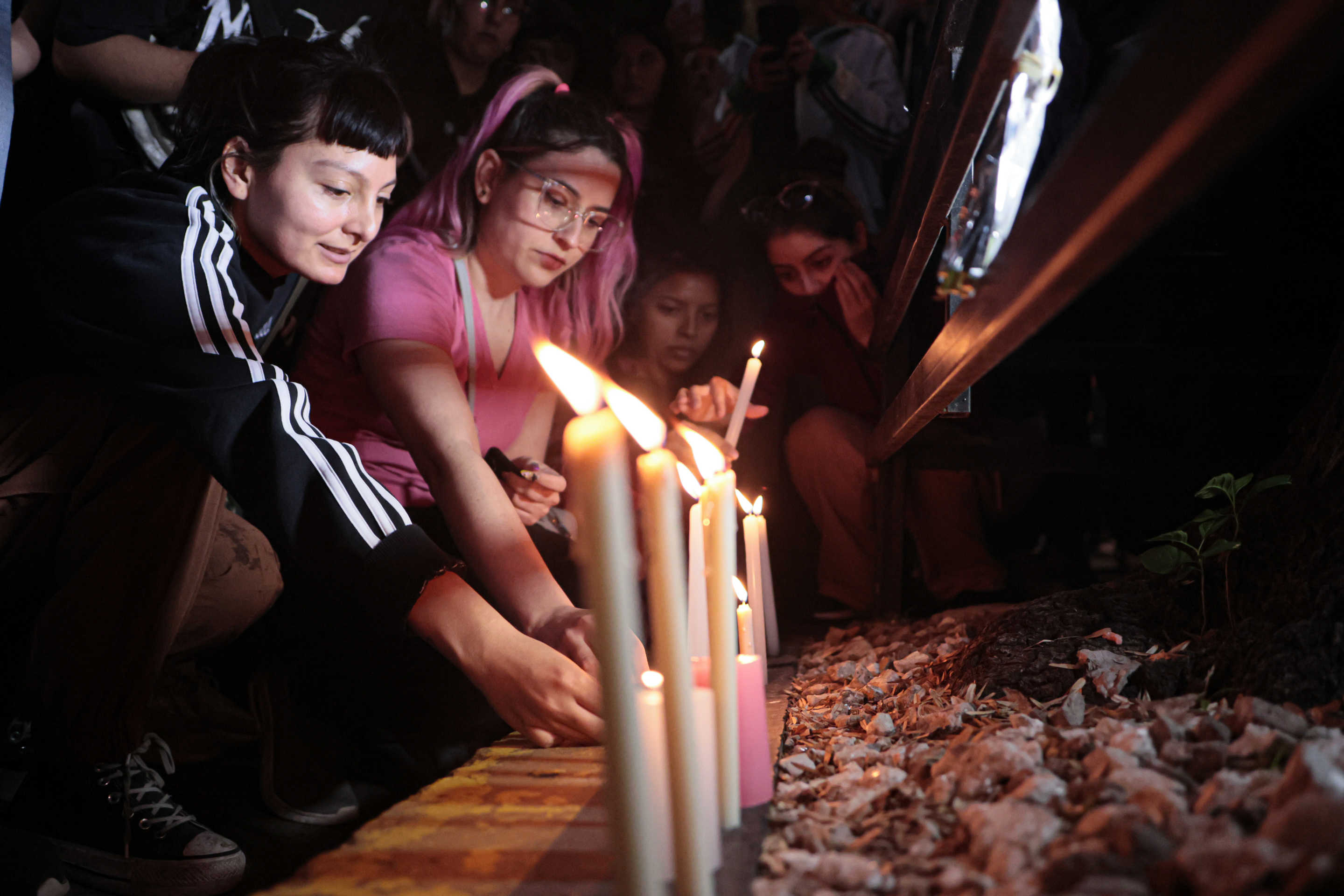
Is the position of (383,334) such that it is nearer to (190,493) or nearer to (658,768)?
(190,493)

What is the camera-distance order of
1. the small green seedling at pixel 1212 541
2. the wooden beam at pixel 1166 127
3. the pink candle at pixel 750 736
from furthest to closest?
the small green seedling at pixel 1212 541 → the pink candle at pixel 750 736 → the wooden beam at pixel 1166 127

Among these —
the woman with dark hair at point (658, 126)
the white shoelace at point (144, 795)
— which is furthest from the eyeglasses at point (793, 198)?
the white shoelace at point (144, 795)

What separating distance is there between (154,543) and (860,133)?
1.54m

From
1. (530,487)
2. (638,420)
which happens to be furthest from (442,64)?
(638,420)

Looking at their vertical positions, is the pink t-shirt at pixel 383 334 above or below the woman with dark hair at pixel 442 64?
below

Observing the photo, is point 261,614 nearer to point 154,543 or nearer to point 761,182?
point 154,543

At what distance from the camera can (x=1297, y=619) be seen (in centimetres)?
61

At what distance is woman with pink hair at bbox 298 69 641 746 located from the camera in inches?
46.0

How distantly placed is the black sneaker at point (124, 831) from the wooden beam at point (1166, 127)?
3.30ft

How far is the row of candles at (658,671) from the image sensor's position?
1.04 feet

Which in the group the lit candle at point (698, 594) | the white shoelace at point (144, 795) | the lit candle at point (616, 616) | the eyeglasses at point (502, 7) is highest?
the eyeglasses at point (502, 7)

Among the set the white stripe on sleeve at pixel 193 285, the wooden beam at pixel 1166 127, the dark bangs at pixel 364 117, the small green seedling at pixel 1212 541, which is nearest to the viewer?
the wooden beam at pixel 1166 127

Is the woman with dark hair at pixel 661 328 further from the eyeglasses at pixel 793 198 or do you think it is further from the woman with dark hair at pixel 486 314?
the eyeglasses at pixel 793 198

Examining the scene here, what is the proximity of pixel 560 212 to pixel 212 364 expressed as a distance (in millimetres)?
661
